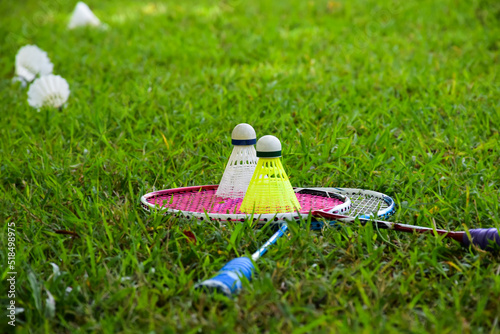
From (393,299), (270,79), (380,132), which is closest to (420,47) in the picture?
(270,79)

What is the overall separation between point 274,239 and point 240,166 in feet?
1.42

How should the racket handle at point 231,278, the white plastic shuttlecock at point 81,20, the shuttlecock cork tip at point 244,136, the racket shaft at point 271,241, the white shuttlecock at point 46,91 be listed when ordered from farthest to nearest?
the white plastic shuttlecock at point 81,20 → the white shuttlecock at point 46,91 → the shuttlecock cork tip at point 244,136 → the racket shaft at point 271,241 → the racket handle at point 231,278

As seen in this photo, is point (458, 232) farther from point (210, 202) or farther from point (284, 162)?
point (284, 162)

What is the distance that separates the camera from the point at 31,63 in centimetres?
394

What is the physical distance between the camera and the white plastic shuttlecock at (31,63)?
389cm

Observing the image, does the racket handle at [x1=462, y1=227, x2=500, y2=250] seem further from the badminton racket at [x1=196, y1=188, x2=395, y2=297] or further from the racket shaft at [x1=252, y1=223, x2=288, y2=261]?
the racket shaft at [x1=252, y1=223, x2=288, y2=261]

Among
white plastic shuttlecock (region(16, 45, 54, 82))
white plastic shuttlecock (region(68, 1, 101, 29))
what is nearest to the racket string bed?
white plastic shuttlecock (region(16, 45, 54, 82))

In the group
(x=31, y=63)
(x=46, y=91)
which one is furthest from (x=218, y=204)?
(x=31, y=63)

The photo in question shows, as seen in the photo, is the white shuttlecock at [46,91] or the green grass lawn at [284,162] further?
the white shuttlecock at [46,91]

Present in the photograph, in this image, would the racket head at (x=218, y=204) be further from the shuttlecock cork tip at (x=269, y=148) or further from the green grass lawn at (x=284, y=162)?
the shuttlecock cork tip at (x=269, y=148)

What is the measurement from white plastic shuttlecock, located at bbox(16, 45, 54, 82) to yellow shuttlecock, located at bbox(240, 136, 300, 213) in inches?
107

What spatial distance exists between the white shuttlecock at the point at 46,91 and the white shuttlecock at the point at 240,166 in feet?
6.08

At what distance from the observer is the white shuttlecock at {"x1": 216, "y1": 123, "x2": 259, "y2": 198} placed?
1987 mm

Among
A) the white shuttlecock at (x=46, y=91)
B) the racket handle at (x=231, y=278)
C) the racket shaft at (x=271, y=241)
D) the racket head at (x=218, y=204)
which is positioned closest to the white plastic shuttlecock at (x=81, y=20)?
the white shuttlecock at (x=46, y=91)
